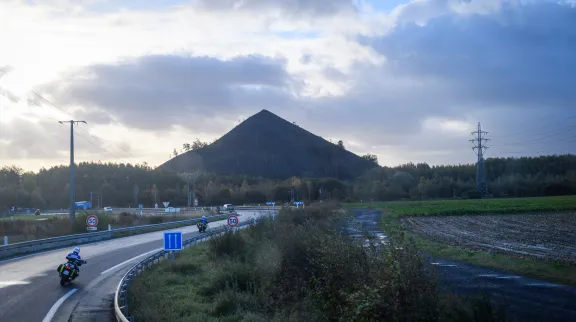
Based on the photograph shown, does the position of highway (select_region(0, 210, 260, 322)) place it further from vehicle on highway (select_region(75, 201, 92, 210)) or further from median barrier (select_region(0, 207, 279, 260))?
vehicle on highway (select_region(75, 201, 92, 210))

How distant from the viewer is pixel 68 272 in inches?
776

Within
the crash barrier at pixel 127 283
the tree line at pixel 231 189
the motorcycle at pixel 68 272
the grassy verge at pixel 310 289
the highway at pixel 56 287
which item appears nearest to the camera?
the grassy verge at pixel 310 289

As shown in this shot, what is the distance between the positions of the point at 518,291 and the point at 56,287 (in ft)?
49.1

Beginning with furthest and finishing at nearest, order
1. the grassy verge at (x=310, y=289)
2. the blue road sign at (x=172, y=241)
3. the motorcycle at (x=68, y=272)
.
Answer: the blue road sign at (x=172, y=241)
the motorcycle at (x=68, y=272)
the grassy verge at (x=310, y=289)

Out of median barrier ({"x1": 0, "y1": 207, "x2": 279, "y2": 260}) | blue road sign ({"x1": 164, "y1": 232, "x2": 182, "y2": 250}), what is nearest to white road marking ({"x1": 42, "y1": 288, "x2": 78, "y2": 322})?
blue road sign ({"x1": 164, "y1": 232, "x2": 182, "y2": 250})

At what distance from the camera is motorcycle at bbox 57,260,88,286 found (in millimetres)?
19594

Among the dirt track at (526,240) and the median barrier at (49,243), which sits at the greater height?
the median barrier at (49,243)

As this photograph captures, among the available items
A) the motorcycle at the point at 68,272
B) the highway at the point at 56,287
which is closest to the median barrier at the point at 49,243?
the highway at the point at 56,287

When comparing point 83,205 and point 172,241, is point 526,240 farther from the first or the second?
point 83,205

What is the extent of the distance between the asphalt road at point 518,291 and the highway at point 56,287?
7.64 meters

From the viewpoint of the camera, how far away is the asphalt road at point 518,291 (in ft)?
48.3

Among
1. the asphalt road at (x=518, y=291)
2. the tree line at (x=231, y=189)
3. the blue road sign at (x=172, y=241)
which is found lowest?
the asphalt road at (x=518, y=291)

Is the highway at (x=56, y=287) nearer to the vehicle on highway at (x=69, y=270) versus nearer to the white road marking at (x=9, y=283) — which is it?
the white road marking at (x=9, y=283)

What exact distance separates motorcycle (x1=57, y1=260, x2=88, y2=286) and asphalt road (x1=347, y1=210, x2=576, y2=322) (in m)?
9.51
